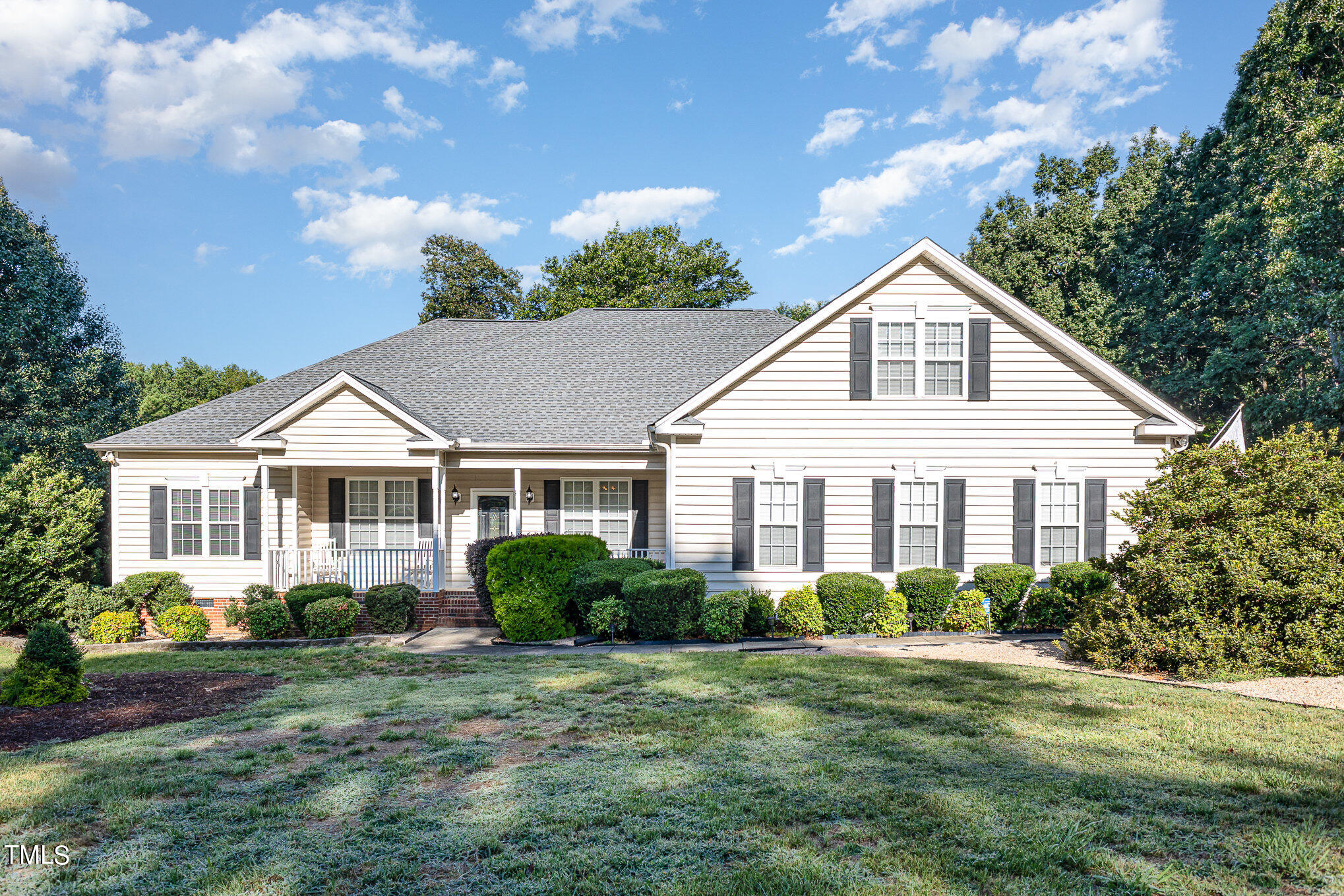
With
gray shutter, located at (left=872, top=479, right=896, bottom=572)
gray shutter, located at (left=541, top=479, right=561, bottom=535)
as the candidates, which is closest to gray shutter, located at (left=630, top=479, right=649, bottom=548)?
gray shutter, located at (left=541, top=479, right=561, bottom=535)

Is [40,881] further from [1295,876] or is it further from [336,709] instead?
[1295,876]

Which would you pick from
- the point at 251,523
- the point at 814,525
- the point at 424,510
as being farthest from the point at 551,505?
the point at 251,523

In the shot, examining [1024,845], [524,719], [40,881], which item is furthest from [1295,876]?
[40,881]

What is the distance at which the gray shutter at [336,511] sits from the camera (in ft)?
51.5

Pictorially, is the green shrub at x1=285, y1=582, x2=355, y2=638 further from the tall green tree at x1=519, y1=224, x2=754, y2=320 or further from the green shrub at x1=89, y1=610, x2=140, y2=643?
the tall green tree at x1=519, y1=224, x2=754, y2=320

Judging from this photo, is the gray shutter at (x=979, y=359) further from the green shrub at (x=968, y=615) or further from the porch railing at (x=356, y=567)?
the porch railing at (x=356, y=567)

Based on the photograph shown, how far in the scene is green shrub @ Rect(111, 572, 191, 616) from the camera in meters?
13.8

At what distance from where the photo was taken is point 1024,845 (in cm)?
414

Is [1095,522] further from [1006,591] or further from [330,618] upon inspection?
[330,618]

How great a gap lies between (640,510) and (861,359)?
5.94 m

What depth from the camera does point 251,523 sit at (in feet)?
49.0

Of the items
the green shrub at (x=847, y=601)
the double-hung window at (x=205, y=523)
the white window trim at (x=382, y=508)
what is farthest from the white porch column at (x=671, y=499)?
the double-hung window at (x=205, y=523)

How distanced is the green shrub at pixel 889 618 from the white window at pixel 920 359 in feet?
12.5

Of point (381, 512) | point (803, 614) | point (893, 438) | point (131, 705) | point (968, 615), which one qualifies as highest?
point (893, 438)
